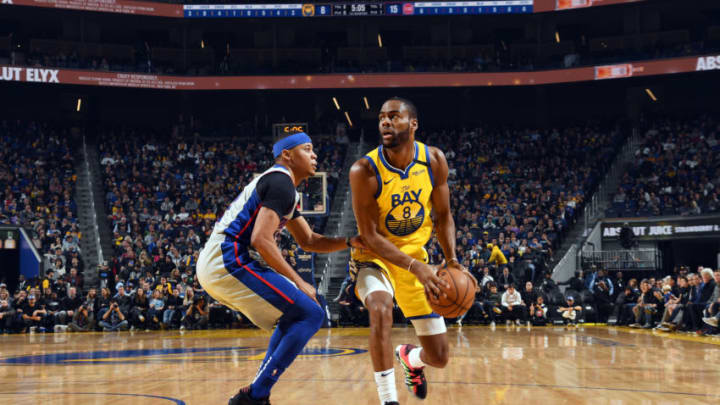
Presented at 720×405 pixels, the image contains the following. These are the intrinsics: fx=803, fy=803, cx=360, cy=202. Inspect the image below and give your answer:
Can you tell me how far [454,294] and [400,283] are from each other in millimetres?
736

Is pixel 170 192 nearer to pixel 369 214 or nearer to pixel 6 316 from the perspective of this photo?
pixel 6 316

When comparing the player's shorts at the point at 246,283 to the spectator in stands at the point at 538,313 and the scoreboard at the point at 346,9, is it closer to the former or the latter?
the spectator in stands at the point at 538,313

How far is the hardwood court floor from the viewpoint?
7.36m

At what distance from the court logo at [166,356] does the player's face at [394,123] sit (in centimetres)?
648

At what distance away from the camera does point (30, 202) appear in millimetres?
27625

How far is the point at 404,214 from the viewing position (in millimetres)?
6359

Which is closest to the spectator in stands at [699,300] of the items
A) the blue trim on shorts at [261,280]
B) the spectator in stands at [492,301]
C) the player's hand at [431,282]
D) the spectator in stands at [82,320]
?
the spectator in stands at [492,301]

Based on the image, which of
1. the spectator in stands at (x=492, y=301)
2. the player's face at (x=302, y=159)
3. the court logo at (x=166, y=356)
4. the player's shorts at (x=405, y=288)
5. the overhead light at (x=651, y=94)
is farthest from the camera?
the overhead light at (x=651, y=94)

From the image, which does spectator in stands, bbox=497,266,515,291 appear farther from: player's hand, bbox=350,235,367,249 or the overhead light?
the overhead light

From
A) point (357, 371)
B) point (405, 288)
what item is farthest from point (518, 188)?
point (405, 288)

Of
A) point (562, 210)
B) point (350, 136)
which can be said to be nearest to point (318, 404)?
point (562, 210)

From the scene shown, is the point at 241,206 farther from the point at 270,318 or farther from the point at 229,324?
the point at 229,324

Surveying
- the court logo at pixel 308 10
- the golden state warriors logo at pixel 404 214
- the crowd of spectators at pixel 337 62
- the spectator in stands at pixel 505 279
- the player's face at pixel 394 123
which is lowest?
the spectator in stands at pixel 505 279

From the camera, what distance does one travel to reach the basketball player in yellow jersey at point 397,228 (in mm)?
6023
